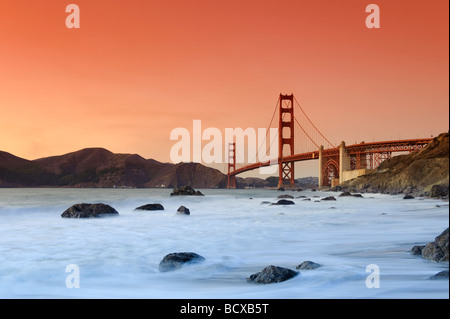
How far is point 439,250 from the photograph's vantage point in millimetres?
5602

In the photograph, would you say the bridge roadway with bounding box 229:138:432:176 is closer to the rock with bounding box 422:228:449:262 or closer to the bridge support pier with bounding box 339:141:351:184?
the bridge support pier with bounding box 339:141:351:184

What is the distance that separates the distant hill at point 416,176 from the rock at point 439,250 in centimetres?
2243

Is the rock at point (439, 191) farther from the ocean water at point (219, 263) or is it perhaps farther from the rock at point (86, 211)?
the rock at point (86, 211)

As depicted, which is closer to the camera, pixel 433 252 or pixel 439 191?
pixel 433 252

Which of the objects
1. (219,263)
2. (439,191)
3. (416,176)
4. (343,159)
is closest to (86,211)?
(219,263)

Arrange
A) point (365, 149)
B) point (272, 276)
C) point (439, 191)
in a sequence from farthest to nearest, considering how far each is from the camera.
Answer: point (365, 149) < point (439, 191) < point (272, 276)

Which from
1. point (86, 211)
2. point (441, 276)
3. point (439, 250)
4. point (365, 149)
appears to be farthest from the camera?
point (365, 149)

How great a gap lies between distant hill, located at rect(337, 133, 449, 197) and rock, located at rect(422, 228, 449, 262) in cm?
2243

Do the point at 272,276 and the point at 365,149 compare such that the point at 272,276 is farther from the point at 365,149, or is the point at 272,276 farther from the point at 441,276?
the point at 365,149

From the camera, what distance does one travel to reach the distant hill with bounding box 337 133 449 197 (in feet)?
103

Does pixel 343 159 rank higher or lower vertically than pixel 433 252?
higher

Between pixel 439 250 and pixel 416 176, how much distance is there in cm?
3521
